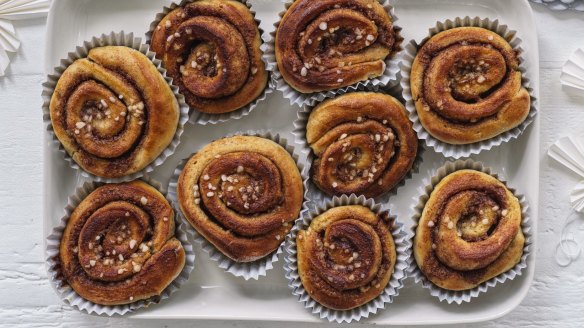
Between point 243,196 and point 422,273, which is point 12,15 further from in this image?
point 422,273

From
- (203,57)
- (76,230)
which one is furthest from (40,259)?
(203,57)

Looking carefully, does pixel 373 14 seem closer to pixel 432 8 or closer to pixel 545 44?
pixel 432 8

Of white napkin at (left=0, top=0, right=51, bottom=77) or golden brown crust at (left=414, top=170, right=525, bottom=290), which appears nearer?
golden brown crust at (left=414, top=170, right=525, bottom=290)

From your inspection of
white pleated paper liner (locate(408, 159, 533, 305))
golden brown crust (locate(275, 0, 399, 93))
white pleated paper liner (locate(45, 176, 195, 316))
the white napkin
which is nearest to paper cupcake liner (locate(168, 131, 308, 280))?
white pleated paper liner (locate(45, 176, 195, 316))

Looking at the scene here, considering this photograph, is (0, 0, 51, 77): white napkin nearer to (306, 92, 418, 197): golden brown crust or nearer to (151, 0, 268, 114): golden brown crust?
(151, 0, 268, 114): golden brown crust

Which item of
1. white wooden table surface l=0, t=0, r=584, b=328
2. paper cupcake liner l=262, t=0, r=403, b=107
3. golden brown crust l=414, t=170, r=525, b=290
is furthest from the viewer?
white wooden table surface l=0, t=0, r=584, b=328
